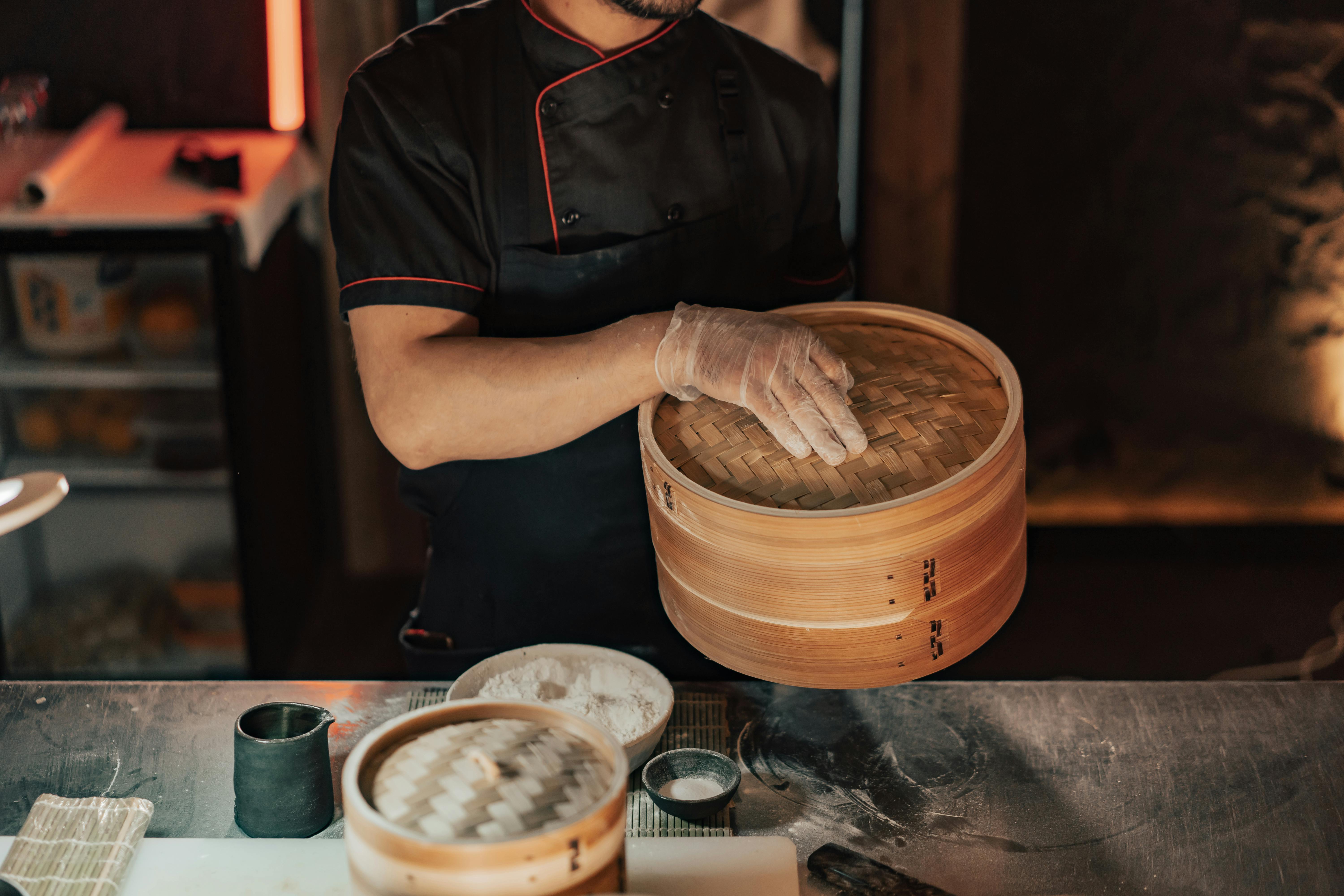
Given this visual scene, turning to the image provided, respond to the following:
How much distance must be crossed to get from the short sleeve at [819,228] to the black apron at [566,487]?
0.06 metres

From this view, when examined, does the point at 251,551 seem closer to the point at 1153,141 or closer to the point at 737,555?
the point at 737,555

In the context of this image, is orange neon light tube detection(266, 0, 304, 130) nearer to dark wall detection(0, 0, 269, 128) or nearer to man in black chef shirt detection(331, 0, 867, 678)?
dark wall detection(0, 0, 269, 128)

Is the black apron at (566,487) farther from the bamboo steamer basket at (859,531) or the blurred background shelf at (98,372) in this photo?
the blurred background shelf at (98,372)

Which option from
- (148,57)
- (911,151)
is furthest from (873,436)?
(148,57)

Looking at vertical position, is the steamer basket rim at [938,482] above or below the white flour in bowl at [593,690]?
above

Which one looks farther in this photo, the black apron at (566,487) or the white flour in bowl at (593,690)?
the black apron at (566,487)

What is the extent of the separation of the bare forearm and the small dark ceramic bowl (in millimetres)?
470

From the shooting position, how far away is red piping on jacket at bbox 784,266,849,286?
2.09m

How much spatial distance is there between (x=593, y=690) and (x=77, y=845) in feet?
2.02

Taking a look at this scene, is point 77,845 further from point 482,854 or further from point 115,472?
point 115,472

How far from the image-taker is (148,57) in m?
3.31

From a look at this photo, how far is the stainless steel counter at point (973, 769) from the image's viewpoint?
52.4 inches

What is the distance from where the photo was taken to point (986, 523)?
1274 mm

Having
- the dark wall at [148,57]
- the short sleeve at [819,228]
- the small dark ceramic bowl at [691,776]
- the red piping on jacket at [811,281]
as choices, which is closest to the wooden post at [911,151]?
the short sleeve at [819,228]
